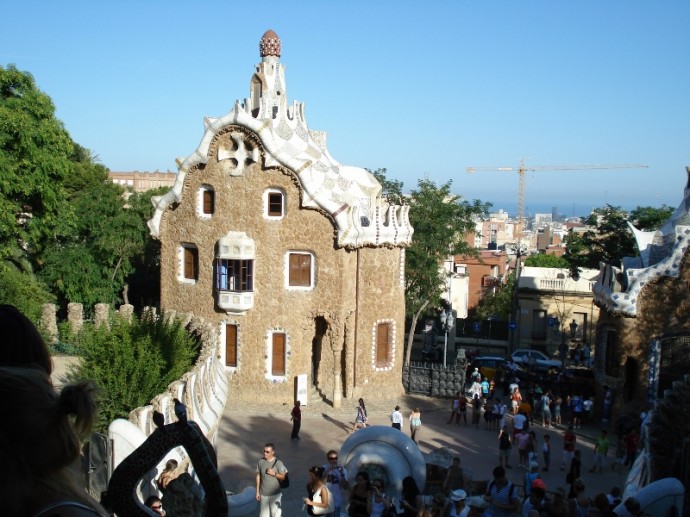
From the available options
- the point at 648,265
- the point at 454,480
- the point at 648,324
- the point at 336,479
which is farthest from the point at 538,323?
the point at 336,479

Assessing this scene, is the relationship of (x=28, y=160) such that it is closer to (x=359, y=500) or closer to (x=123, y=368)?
(x=123, y=368)

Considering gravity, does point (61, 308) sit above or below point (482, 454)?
above

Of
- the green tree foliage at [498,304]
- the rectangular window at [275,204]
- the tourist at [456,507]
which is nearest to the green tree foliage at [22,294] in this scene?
the rectangular window at [275,204]

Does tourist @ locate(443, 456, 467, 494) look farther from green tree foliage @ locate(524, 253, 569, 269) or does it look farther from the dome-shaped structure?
green tree foliage @ locate(524, 253, 569, 269)

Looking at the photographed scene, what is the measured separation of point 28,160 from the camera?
24.0 metres

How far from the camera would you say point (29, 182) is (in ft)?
79.2

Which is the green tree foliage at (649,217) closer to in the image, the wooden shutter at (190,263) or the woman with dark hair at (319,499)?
the wooden shutter at (190,263)

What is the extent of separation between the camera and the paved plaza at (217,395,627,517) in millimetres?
17906

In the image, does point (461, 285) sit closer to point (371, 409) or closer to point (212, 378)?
point (371, 409)

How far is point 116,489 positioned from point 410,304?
28.0 metres

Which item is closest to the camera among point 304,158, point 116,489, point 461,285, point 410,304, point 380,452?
point 116,489

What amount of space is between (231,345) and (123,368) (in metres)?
11.6

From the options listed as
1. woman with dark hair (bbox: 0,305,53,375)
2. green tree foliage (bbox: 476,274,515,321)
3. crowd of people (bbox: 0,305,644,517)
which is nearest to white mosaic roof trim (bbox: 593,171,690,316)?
crowd of people (bbox: 0,305,644,517)

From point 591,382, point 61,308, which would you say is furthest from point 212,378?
point 61,308
